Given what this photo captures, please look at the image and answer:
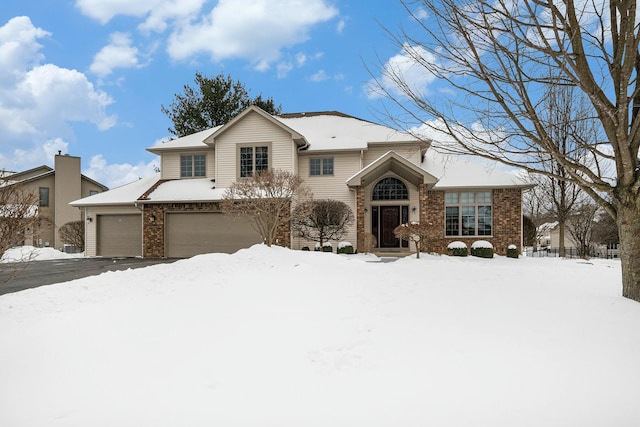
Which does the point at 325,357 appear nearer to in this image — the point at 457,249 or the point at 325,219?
the point at 325,219

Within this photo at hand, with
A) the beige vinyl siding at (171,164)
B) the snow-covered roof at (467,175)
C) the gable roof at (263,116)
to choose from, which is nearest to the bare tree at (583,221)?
the snow-covered roof at (467,175)

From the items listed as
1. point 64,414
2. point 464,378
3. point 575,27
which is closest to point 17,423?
point 64,414

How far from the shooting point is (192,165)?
63.9ft

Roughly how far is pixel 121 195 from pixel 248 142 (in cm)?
733

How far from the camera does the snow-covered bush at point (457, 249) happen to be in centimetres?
1582

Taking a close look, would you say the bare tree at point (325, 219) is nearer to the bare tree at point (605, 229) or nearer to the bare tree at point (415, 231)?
the bare tree at point (415, 231)

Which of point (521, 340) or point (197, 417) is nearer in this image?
point (197, 417)

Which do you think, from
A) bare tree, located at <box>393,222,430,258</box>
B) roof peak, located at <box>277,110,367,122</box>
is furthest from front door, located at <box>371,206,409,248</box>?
roof peak, located at <box>277,110,367,122</box>

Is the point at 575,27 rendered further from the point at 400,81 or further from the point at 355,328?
the point at 355,328

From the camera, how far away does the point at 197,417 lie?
3.06m

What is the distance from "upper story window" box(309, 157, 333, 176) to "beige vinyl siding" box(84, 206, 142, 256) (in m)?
8.86

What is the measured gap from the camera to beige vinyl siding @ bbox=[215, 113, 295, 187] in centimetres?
1767

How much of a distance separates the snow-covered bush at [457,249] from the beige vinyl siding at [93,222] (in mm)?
14838

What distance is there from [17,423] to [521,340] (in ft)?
15.7
